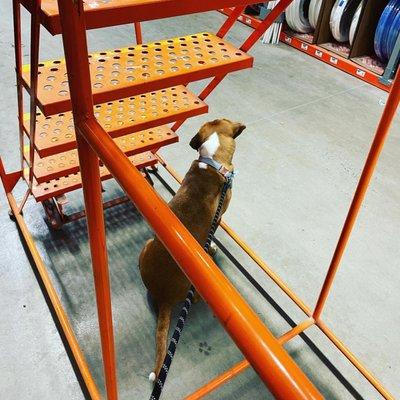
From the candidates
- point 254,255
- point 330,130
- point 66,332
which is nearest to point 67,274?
point 66,332

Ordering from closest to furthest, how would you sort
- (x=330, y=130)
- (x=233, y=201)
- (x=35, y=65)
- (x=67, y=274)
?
(x=35, y=65)
(x=67, y=274)
(x=233, y=201)
(x=330, y=130)

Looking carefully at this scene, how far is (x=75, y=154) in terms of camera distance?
2096mm

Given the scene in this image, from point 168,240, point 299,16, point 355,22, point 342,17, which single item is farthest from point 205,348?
point 299,16

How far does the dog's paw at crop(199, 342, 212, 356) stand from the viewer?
182 centimetres

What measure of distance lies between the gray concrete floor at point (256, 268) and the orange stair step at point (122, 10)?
1404 millimetres

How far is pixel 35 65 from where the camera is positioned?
1.11 m

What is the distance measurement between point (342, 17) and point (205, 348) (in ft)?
13.2

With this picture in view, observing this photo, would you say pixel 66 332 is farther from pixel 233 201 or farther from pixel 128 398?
pixel 233 201

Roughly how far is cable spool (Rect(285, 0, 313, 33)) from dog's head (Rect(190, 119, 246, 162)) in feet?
11.0

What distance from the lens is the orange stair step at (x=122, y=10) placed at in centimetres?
89

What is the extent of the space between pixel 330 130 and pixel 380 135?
89.6 inches

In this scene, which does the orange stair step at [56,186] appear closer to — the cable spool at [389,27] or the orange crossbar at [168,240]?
the orange crossbar at [168,240]

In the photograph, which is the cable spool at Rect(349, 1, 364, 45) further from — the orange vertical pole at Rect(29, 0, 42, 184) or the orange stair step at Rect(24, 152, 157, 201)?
the orange vertical pole at Rect(29, 0, 42, 184)

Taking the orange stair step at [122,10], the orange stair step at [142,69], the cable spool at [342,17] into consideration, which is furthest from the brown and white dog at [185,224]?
the cable spool at [342,17]
